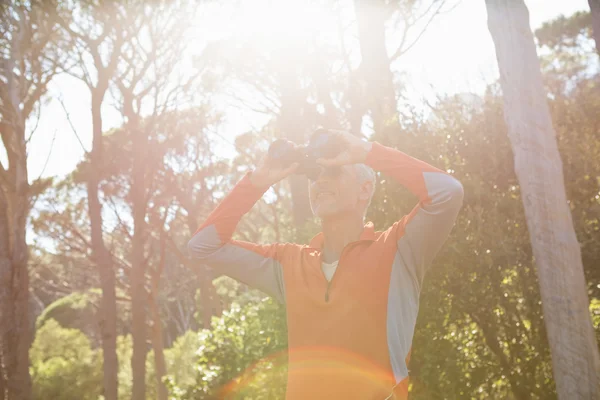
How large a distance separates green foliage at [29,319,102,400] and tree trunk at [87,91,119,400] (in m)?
8.21

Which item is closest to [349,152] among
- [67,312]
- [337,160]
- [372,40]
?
[337,160]

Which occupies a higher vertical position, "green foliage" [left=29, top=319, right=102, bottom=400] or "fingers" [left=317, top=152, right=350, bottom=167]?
"fingers" [left=317, top=152, right=350, bottom=167]

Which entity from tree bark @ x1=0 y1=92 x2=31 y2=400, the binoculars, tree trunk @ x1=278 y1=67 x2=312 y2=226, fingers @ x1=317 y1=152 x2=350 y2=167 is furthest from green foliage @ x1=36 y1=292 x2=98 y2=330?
fingers @ x1=317 y1=152 x2=350 y2=167

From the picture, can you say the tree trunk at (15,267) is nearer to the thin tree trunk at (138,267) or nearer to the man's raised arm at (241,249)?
the thin tree trunk at (138,267)

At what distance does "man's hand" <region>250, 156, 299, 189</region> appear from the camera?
2363 mm

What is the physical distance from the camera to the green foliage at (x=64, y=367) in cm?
1741

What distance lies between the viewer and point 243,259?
7.82 feet

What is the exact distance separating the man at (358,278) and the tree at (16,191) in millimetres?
7486

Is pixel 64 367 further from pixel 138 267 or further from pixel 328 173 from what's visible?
pixel 328 173

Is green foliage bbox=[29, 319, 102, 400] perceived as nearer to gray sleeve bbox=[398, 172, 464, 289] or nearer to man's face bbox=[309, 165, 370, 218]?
man's face bbox=[309, 165, 370, 218]

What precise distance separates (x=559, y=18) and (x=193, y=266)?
69.4 feet

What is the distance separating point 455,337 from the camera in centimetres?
491

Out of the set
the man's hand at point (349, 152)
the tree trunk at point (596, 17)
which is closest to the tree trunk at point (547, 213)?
the tree trunk at point (596, 17)

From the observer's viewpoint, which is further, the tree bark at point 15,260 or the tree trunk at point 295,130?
the tree trunk at point 295,130
